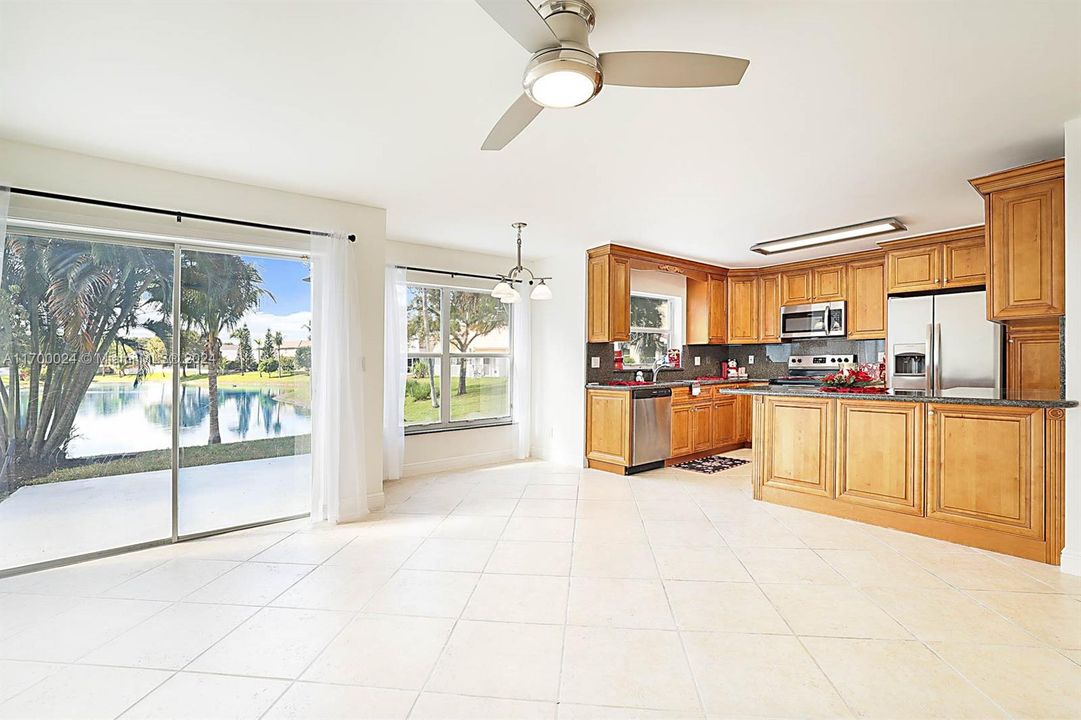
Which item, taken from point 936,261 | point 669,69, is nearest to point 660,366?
point 936,261

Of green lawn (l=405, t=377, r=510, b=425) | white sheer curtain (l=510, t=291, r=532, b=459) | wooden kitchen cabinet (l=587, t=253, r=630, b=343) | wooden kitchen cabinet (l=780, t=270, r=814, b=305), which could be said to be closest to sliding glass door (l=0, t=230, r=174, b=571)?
green lawn (l=405, t=377, r=510, b=425)

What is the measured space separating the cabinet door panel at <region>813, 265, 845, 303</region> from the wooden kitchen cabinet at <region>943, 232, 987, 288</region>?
121cm

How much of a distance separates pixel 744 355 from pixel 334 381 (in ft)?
19.2

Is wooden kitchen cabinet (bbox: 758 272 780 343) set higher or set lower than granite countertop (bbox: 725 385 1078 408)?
higher

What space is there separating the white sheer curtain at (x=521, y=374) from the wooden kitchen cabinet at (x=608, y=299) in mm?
863

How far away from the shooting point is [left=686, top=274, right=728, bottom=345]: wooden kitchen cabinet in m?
6.74

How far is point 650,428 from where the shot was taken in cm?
552

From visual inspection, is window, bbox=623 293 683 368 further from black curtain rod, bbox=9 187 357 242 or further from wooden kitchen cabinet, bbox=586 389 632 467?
black curtain rod, bbox=9 187 357 242

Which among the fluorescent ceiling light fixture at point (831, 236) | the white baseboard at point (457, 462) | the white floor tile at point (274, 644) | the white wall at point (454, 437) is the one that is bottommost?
the white floor tile at point (274, 644)

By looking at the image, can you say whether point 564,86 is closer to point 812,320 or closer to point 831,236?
point 831,236

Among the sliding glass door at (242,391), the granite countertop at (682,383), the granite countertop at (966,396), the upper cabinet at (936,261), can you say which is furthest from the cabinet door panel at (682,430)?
the sliding glass door at (242,391)

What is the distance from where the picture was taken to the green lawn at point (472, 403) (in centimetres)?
546

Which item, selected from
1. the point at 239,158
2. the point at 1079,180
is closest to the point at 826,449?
the point at 1079,180

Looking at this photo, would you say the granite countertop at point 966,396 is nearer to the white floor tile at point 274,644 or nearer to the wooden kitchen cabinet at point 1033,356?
the wooden kitchen cabinet at point 1033,356
